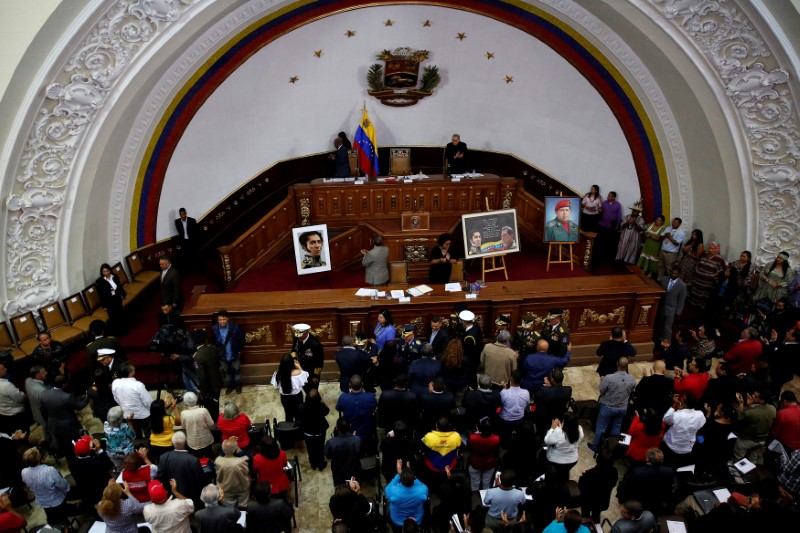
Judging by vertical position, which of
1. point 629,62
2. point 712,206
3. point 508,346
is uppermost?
point 629,62

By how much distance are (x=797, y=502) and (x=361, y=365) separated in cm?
477

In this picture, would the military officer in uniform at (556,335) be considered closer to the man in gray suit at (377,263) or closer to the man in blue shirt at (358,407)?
the man in blue shirt at (358,407)

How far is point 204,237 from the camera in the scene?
12.4 m

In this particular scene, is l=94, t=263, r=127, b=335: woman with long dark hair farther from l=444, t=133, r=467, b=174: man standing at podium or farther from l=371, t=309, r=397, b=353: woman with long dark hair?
l=444, t=133, r=467, b=174: man standing at podium

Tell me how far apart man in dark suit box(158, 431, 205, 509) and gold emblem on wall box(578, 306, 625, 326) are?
19.9ft

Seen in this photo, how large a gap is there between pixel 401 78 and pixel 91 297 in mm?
7335

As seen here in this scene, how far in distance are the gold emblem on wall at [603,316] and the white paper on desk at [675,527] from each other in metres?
4.09

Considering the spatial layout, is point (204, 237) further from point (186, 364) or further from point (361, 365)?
point (361, 365)

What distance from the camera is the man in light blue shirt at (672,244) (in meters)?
11.0

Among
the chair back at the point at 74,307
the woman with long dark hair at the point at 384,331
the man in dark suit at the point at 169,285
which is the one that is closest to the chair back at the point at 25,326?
the chair back at the point at 74,307

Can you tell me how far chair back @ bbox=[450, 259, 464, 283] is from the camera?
10211 millimetres

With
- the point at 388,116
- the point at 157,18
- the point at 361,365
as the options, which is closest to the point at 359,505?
the point at 361,365

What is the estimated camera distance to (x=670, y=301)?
9.23m

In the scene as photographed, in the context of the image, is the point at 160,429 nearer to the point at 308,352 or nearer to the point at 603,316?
the point at 308,352
